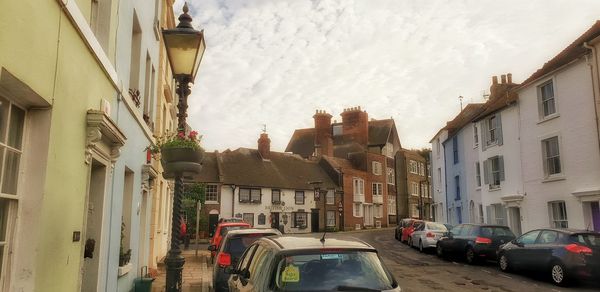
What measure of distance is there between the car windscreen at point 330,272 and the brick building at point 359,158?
4685 centimetres

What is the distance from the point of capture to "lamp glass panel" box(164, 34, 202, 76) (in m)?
6.46

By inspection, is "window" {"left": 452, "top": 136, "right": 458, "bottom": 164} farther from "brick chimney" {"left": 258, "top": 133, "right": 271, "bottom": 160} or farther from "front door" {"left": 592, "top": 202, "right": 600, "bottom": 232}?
"brick chimney" {"left": 258, "top": 133, "right": 271, "bottom": 160}

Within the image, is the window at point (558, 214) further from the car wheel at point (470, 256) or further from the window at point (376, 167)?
the window at point (376, 167)

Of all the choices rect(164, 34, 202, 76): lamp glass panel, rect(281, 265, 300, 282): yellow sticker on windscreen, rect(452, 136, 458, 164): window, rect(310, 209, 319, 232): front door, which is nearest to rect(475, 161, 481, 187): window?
rect(452, 136, 458, 164): window

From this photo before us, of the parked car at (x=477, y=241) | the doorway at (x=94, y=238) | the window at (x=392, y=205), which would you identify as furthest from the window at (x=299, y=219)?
the doorway at (x=94, y=238)

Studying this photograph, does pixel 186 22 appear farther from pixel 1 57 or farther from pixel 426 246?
pixel 426 246

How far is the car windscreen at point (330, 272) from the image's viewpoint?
509 centimetres

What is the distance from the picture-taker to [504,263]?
52.5 ft

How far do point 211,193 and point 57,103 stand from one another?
1502 inches

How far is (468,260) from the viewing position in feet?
61.9

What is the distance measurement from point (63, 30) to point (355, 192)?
167 feet

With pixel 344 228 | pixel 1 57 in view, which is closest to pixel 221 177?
pixel 344 228

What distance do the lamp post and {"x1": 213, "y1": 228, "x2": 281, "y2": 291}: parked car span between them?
12.2 ft

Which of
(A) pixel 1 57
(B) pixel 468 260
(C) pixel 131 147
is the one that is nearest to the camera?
(A) pixel 1 57
